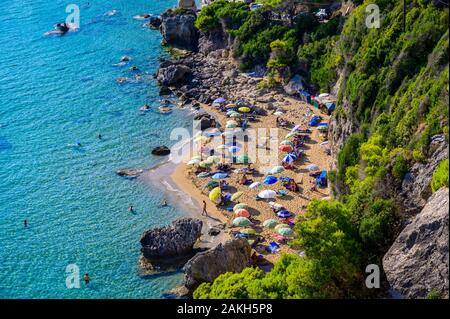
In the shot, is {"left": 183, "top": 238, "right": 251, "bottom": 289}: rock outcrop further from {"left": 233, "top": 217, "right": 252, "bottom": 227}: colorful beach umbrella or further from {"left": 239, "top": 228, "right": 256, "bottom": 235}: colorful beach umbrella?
{"left": 233, "top": 217, "right": 252, "bottom": 227}: colorful beach umbrella

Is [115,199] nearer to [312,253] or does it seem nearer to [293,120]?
[293,120]

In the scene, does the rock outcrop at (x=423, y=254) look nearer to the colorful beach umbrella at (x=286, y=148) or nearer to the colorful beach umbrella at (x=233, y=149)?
the colorful beach umbrella at (x=286, y=148)

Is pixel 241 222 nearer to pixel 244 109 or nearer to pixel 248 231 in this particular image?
pixel 248 231

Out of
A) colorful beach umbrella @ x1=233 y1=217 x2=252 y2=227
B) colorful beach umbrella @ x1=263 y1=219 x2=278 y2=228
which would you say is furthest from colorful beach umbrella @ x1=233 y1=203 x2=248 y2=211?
colorful beach umbrella @ x1=263 y1=219 x2=278 y2=228

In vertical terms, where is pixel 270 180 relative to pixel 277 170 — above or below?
below

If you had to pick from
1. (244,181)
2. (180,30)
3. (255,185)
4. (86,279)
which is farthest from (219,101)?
(86,279)

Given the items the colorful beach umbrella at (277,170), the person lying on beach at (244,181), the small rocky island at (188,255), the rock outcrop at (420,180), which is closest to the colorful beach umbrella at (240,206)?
the small rocky island at (188,255)

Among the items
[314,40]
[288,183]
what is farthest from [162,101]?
[288,183]
